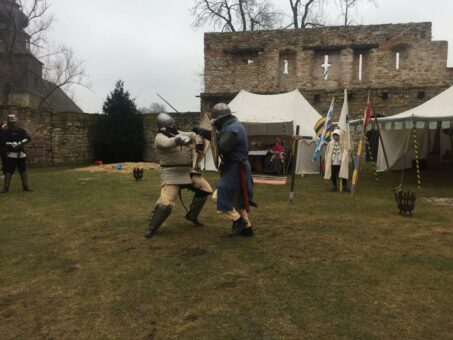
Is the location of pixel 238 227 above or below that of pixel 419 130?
below

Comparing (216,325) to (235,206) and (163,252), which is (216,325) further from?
(235,206)

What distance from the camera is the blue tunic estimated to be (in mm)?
4133

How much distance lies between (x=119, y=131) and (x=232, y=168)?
1262 centimetres

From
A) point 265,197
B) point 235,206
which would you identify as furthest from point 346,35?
point 235,206

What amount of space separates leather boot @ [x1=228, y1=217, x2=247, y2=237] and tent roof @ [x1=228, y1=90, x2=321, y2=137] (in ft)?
23.5

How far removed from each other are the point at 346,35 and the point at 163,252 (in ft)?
60.8

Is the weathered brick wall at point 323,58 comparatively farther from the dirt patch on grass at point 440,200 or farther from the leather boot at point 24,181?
the dirt patch on grass at point 440,200

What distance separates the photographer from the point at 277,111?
38.3 feet

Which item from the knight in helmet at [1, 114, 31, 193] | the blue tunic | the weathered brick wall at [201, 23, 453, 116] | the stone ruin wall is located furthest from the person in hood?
the weathered brick wall at [201, 23, 453, 116]

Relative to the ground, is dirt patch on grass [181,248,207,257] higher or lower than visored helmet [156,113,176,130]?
lower

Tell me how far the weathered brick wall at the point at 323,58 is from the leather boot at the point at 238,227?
15.2 metres

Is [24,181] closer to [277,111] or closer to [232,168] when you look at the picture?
[232,168]

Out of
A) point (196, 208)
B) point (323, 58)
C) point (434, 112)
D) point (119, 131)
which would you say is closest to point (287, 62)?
point (323, 58)

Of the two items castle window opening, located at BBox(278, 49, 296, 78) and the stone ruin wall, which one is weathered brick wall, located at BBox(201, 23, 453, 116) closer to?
castle window opening, located at BBox(278, 49, 296, 78)
